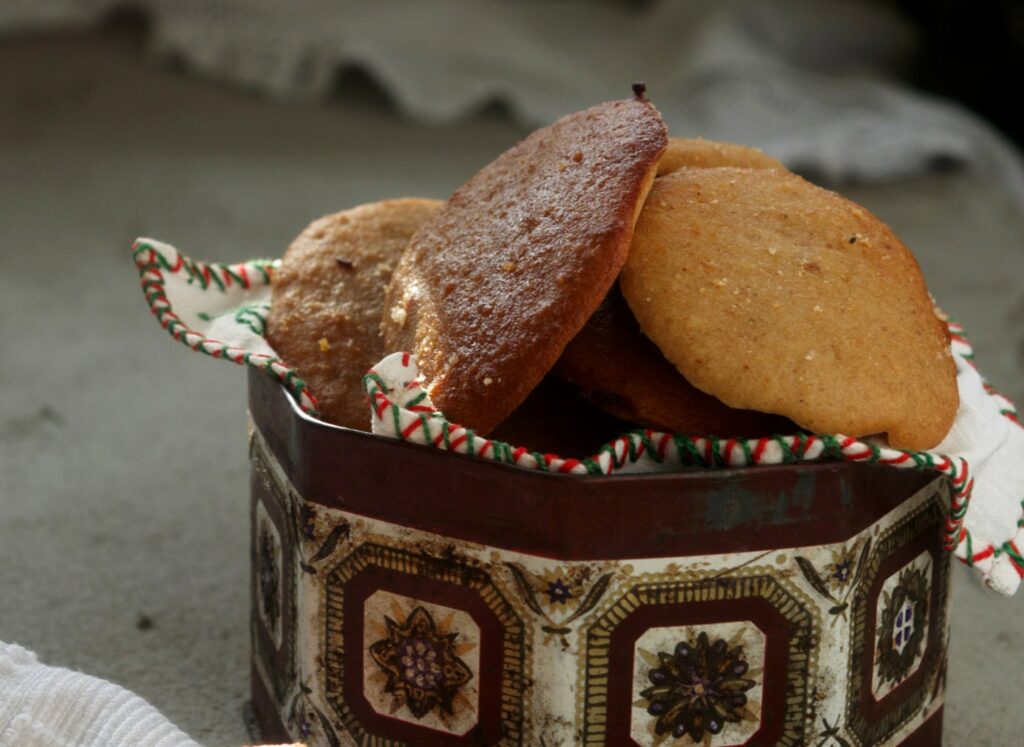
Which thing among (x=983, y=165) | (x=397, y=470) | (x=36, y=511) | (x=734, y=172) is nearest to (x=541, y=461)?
(x=397, y=470)

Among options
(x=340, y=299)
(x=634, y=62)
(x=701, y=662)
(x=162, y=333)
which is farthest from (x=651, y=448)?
(x=634, y=62)

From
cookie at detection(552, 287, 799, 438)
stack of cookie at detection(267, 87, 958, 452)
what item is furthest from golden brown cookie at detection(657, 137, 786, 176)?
cookie at detection(552, 287, 799, 438)

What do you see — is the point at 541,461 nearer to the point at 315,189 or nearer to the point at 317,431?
the point at 317,431

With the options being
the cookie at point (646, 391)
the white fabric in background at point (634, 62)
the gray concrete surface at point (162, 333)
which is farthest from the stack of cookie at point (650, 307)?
the white fabric in background at point (634, 62)

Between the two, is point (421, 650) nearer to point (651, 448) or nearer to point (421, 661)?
point (421, 661)

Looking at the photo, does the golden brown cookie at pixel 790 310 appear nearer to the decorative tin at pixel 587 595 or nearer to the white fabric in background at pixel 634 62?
the decorative tin at pixel 587 595

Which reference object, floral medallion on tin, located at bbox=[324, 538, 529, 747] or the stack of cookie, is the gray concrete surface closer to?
floral medallion on tin, located at bbox=[324, 538, 529, 747]
